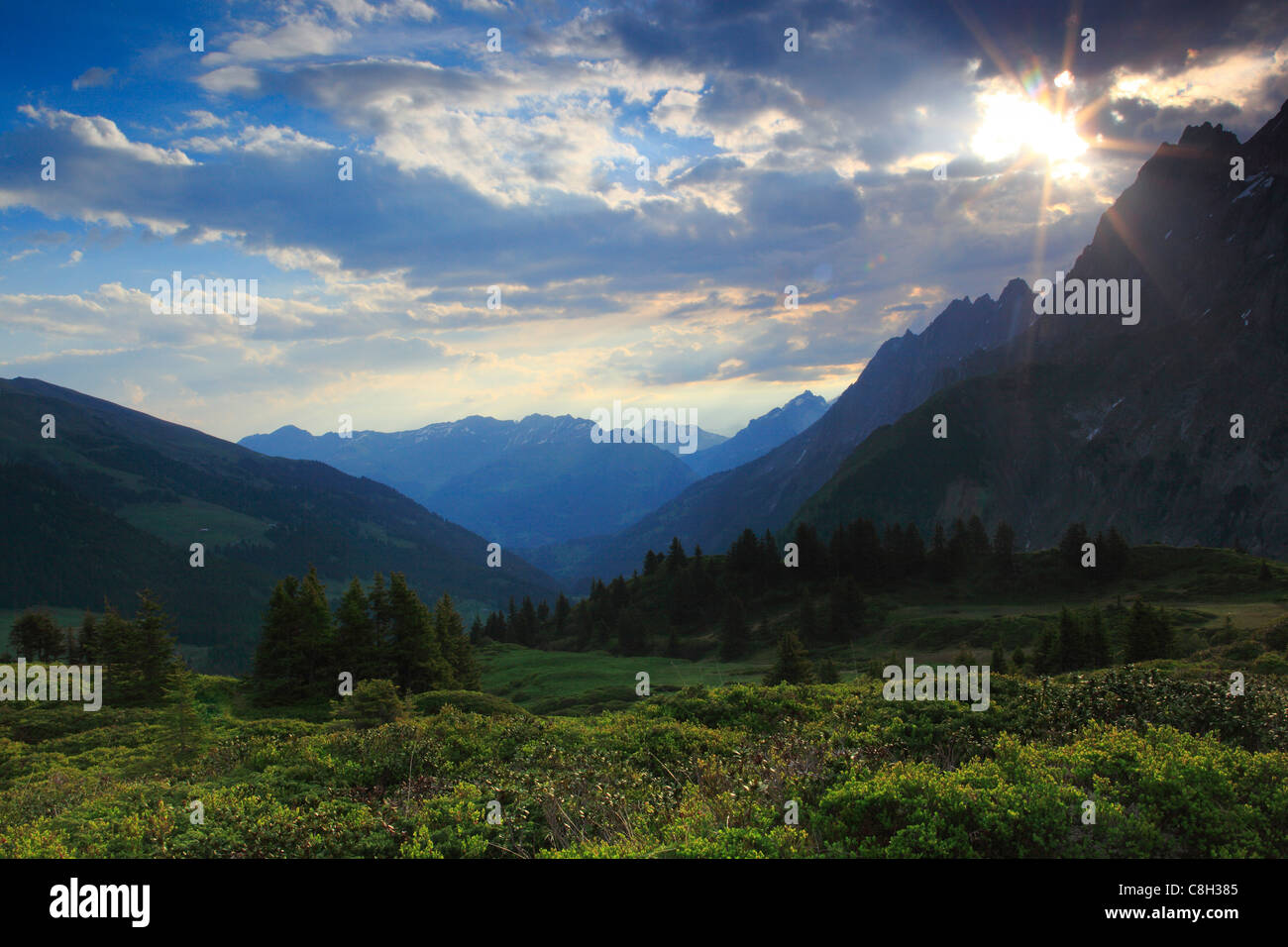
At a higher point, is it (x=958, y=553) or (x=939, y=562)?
(x=958, y=553)

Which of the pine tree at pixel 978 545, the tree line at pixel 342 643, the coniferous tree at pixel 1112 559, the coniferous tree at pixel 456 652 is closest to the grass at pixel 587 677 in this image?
the coniferous tree at pixel 456 652

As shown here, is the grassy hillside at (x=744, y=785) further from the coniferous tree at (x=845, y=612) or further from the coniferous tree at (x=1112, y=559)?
the coniferous tree at (x=1112, y=559)

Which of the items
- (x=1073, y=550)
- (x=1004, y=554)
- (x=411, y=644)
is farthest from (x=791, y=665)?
(x=1073, y=550)

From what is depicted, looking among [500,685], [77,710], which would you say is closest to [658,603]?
[500,685]

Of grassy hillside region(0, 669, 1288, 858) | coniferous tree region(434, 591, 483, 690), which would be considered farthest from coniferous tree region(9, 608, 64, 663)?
grassy hillside region(0, 669, 1288, 858)

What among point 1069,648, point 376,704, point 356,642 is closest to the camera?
point 376,704

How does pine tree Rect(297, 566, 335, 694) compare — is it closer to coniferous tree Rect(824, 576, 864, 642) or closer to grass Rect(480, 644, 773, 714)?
grass Rect(480, 644, 773, 714)

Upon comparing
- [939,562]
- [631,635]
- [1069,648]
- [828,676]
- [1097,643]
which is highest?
[939,562]

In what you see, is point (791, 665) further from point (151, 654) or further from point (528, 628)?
point (528, 628)

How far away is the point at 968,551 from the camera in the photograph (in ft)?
310

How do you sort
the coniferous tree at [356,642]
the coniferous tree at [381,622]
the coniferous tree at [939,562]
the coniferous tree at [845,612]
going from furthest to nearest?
the coniferous tree at [939,562]
the coniferous tree at [845,612]
the coniferous tree at [381,622]
the coniferous tree at [356,642]

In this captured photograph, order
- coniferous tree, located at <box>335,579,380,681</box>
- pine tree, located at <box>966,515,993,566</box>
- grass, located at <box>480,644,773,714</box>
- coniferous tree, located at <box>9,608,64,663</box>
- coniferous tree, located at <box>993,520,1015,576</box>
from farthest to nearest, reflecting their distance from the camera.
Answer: pine tree, located at <box>966,515,993,566</box>, coniferous tree, located at <box>993,520,1015,576</box>, coniferous tree, located at <box>9,608,64,663</box>, grass, located at <box>480,644,773,714</box>, coniferous tree, located at <box>335,579,380,681</box>
